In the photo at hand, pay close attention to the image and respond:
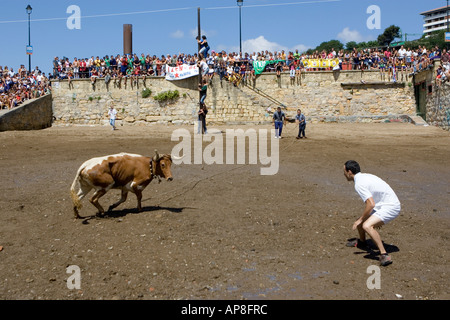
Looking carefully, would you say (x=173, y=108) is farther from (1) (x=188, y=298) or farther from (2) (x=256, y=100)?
(1) (x=188, y=298)

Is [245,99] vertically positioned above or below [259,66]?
below

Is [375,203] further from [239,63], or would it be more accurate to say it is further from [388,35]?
[388,35]

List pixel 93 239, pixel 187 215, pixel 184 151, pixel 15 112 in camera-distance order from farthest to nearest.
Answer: pixel 15 112, pixel 184 151, pixel 187 215, pixel 93 239

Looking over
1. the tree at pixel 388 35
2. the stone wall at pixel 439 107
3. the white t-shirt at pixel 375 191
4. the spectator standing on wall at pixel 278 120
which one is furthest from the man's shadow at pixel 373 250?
the tree at pixel 388 35

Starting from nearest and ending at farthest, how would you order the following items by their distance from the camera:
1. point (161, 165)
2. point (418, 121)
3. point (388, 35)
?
point (161, 165) → point (418, 121) → point (388, 35)

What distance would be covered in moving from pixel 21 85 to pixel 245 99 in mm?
17012

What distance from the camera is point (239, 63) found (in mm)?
32062

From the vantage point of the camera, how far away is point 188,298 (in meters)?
6.13

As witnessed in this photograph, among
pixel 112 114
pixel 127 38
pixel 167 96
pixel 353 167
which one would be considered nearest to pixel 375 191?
pixel 353 167

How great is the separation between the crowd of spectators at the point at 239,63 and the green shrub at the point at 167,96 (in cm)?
155

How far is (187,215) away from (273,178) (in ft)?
16.9

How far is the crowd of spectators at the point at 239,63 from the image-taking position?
31.0 metres
